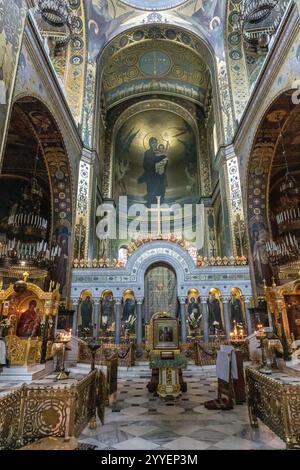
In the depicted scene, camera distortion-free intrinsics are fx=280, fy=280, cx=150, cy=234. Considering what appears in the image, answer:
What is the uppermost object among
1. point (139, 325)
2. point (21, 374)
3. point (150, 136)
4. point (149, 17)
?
point (149, 17)

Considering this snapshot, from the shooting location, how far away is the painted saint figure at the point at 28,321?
1021 centimetres

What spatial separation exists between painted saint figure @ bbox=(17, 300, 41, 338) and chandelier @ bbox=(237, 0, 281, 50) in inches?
540

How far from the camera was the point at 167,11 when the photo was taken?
17.0 meters

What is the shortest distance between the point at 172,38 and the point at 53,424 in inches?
832

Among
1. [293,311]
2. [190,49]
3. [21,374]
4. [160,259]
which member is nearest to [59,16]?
[190,49]

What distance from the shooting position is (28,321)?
10289mm

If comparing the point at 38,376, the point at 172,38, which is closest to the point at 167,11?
the point at 172,38

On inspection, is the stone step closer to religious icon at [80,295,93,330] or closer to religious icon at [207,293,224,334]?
religious icon at [80,295,93,330]

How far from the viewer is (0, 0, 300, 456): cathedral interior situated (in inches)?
167

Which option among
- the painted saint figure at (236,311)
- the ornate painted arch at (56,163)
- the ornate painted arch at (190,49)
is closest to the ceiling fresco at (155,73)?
the ornate painted arch at (190,49)

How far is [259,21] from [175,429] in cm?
1533

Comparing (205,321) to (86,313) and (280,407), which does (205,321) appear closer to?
(86,313)

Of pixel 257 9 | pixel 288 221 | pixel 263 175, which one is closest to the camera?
pixel 288 221
